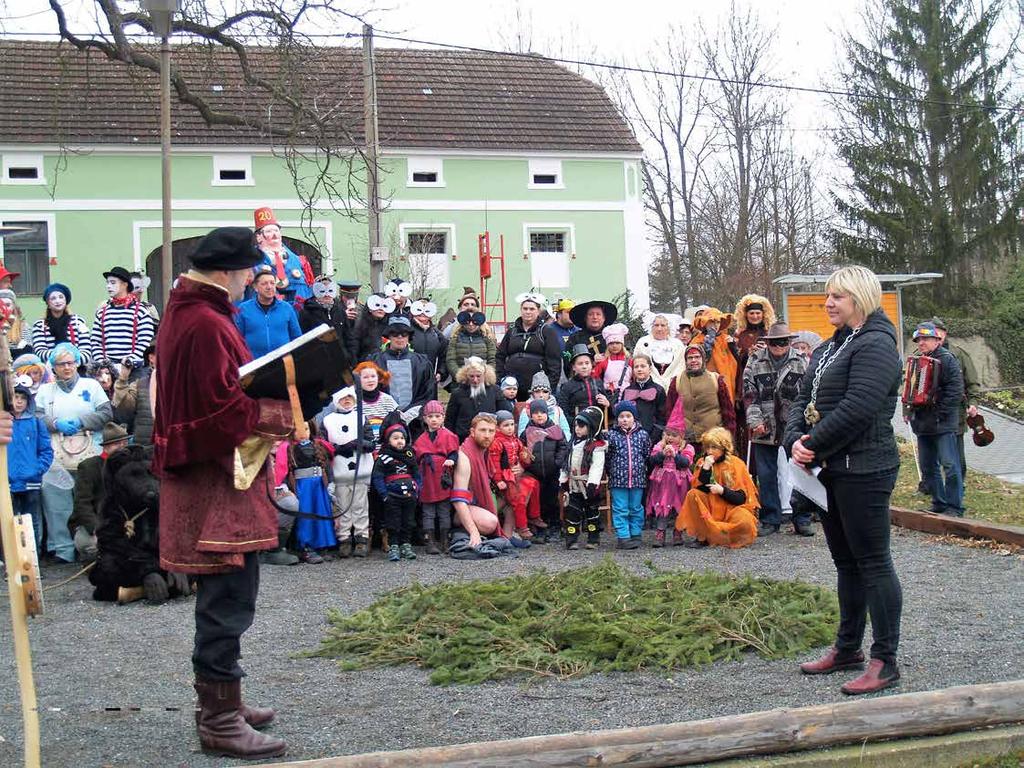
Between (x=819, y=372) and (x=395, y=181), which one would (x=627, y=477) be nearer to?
(x=819, y=372)

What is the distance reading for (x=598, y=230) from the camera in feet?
116

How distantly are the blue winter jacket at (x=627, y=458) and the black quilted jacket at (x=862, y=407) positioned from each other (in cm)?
517

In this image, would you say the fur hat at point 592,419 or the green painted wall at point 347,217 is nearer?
the fur hat at point 592,419

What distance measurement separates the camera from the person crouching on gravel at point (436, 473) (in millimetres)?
10680

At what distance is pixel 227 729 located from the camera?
4758mm

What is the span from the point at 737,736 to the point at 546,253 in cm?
3096

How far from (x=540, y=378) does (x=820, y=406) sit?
6.34 m

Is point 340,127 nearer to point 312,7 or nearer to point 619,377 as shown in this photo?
point 312,7

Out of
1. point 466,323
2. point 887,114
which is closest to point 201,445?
point 466,323

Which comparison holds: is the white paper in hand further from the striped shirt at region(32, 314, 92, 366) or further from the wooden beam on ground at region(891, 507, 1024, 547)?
the striped shirt at region(32, 314, 92, 366)

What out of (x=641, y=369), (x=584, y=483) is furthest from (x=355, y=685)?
(x=641, y=369)

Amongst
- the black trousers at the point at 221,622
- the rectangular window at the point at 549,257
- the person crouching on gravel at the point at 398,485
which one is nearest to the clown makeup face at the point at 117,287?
the person crouching on gravel at the point at 398,485

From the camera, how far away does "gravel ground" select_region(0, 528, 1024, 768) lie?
5.06 m

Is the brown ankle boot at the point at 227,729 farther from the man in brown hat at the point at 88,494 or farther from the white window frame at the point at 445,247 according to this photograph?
the white window frame at the point at 445,247
